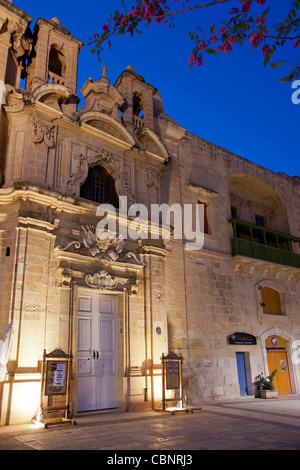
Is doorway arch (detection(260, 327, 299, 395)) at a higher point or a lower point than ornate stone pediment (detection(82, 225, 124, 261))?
lower

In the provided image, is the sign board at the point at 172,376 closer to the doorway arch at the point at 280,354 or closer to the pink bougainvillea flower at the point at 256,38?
the doorway arch at the point at 280,354

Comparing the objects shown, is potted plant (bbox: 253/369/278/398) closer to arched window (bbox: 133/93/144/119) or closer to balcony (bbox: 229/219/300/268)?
balcony (bbox: 229/219/300/268)

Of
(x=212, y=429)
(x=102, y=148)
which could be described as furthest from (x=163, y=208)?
(x=212, y=429)

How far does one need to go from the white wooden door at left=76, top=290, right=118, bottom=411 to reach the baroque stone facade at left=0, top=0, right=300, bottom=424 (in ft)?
0.11

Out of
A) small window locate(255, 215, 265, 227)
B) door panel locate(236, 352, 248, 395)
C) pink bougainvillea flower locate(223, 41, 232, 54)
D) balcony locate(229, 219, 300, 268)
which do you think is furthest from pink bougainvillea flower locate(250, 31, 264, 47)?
small window locate(255, 215, 265, 227)

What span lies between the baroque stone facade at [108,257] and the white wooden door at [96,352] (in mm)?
33

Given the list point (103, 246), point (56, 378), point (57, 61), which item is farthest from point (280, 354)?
point (57, 61)

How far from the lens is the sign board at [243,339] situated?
13745 millimetres

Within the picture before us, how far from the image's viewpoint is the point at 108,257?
1043 centimetres

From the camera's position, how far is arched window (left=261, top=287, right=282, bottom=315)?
52.9 feet

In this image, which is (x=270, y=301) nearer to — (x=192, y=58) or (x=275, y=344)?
(x=275, y=344)

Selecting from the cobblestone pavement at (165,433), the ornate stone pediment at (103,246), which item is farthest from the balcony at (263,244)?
the cobblestone pavement at (165,433)
